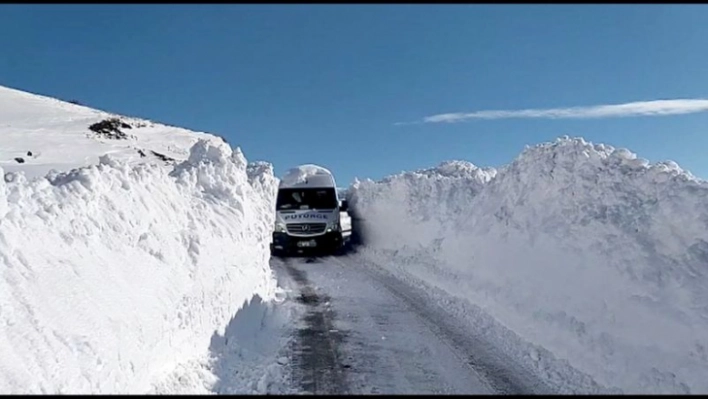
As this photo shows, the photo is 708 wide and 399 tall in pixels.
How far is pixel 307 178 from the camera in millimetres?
20875

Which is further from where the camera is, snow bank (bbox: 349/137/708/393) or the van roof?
the van roof

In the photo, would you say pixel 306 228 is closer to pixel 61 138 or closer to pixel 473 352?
pixel 473 352

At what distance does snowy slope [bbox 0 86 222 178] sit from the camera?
3525 cm

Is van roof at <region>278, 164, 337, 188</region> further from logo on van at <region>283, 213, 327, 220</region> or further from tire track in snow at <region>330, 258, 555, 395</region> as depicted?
tire track in snow at <region>330, 258, 555, 395</region>

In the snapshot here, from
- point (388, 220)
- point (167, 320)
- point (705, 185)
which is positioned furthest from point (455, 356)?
point (388, 220)

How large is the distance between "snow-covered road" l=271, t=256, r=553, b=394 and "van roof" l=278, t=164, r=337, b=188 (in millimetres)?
7503

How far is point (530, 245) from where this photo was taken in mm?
11680

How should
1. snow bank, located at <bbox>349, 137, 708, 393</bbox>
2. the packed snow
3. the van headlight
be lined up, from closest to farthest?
the packed snow
snow bank, located at <bbox>349, 137, 708, 393</bbox>
the van headlight

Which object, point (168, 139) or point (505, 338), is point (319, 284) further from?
point (168, 139)

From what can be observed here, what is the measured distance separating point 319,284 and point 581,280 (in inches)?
264

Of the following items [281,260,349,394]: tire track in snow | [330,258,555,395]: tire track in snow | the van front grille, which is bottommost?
[330,258,555,395]: tire track in snow

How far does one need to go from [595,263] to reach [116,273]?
7.21 metres

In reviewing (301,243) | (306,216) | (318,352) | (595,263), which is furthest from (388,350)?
(306,216)

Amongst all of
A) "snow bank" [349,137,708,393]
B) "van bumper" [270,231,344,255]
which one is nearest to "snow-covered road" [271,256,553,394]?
"snow bank" [349,137,708,393]
